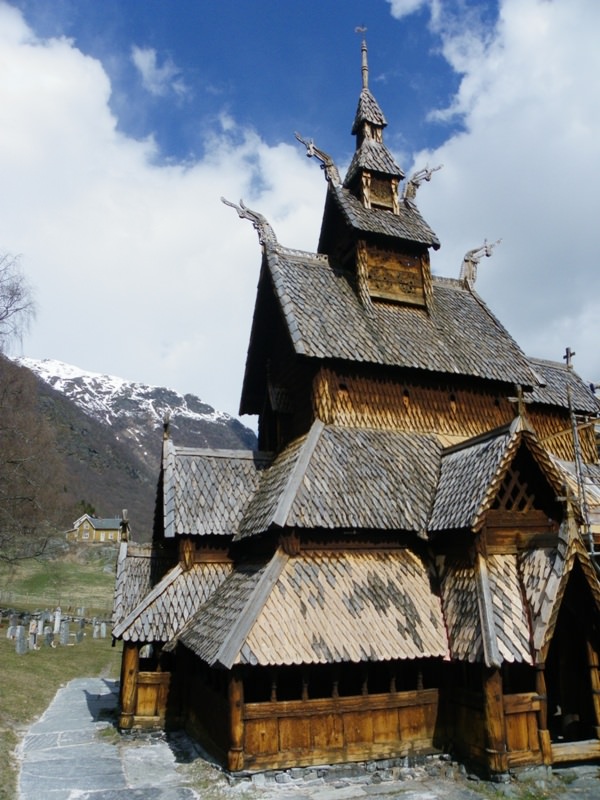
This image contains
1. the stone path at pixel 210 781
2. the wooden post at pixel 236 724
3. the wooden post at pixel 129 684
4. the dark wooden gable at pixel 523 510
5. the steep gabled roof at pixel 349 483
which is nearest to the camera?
the stone path at pixel 210 781

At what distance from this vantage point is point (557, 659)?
13.0m

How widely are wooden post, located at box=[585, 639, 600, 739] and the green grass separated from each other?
984cm

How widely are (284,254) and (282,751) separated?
41.1 ft

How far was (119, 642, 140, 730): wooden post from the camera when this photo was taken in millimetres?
13406

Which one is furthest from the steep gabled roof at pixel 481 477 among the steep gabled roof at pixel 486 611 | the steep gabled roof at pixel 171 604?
the steep gabled roof at pixel 171 604

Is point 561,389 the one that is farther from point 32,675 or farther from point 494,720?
point 32,675

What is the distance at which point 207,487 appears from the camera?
1505cm

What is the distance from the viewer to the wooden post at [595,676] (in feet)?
36.1

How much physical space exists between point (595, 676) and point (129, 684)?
9.42m

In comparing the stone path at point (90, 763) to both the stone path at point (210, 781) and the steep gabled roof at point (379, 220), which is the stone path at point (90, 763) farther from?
the steep gabled roof at point (379, 220)

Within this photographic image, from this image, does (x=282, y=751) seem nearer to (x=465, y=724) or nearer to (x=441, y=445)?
(x=465, y=724)

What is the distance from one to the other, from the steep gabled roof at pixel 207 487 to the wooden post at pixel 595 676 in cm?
749

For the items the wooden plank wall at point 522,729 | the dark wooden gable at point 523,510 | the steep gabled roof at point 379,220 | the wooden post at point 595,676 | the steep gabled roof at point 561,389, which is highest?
the steep gabled roof at point 379,220

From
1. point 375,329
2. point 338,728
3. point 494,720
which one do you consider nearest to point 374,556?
point 338,728
